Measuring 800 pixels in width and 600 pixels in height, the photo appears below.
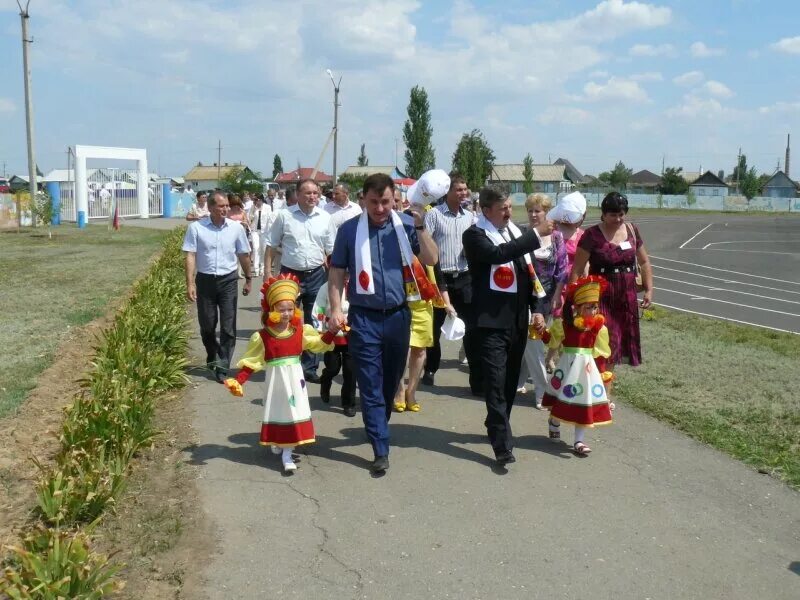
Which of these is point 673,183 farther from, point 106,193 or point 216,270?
point 216,270

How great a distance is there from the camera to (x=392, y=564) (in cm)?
402

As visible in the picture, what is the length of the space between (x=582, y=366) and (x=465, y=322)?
881 mm

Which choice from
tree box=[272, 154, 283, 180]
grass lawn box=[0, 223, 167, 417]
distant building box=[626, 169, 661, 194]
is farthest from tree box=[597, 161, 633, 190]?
grass lawn box=[0, 223, 167, 417]

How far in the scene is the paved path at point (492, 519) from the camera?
3.85 meters

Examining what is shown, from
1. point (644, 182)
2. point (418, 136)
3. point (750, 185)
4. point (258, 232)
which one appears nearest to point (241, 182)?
point (418, 136)

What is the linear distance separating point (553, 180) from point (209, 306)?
11628cm

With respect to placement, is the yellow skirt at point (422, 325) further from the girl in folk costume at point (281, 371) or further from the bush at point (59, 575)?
the bush at point (59, 575)

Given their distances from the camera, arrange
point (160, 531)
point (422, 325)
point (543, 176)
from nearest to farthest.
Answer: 1. point (160, 531)
2. point (422, 325)
3. point (543, 176)

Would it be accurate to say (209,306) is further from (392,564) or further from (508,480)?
(392,564)

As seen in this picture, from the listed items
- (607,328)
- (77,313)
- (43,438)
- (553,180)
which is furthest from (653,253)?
(553,180)

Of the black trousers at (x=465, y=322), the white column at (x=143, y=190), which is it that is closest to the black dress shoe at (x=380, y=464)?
the black trousers at (x=465, y=322)

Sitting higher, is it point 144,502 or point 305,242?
point 305,242

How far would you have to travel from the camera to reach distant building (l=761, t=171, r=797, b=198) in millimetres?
114188

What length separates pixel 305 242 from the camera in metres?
7.69
